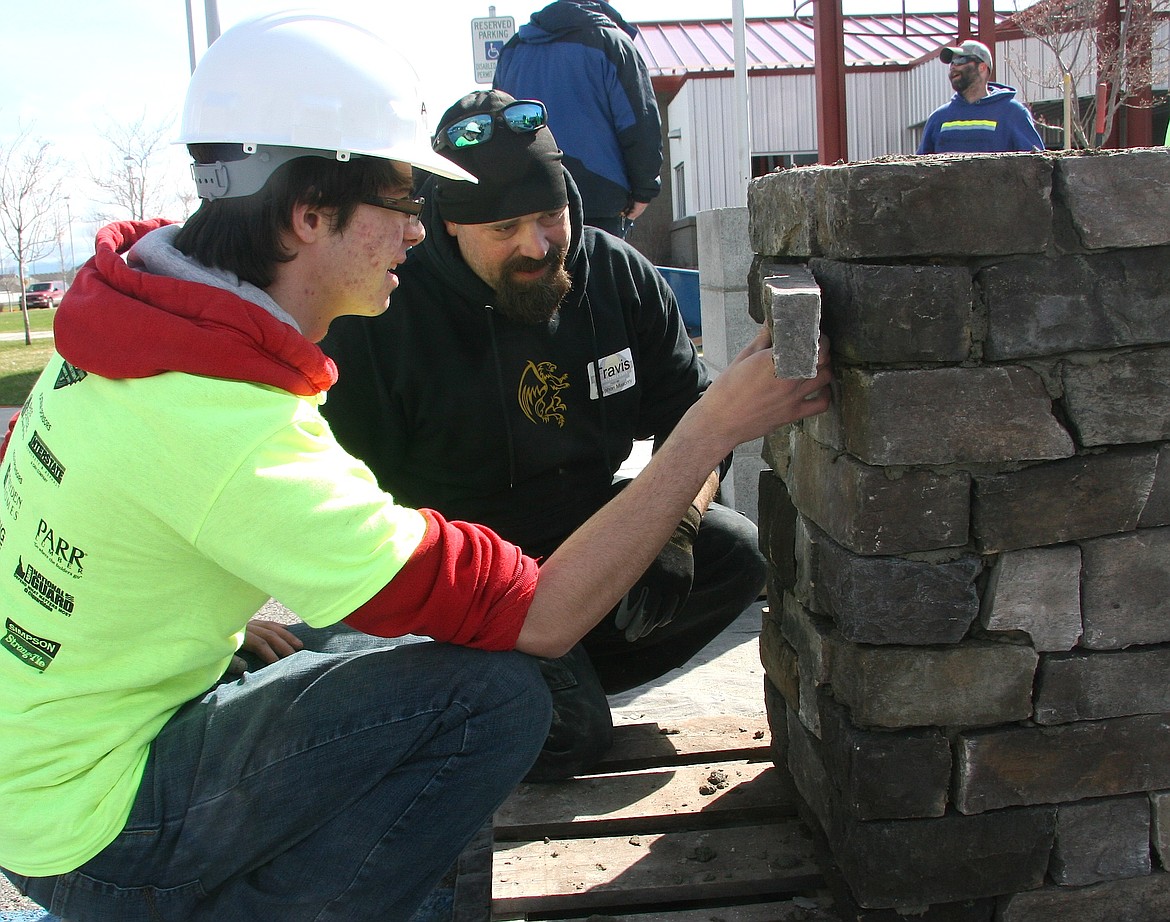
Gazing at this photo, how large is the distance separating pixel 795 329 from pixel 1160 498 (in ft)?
2.48

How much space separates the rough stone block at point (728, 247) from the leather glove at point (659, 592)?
68.7 inches

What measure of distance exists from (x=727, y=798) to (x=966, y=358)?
1171 mm

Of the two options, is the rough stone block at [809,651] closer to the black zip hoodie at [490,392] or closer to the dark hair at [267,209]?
the black zip hoodie at [490,392]

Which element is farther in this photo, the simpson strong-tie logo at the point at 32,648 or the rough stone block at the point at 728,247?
the rough stone block at the point at 728,247

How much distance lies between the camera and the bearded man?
2713 millimetres

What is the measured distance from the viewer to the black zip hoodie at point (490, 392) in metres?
2.79

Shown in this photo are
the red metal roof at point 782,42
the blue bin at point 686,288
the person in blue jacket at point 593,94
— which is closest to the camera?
the person in blue jacket at point 593,94

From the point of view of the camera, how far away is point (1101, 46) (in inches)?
476

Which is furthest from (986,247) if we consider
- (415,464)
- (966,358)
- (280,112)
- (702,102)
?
(702,102)

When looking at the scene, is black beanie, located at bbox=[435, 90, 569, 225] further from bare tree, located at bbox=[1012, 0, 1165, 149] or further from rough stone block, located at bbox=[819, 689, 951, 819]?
bare tree, located at bbox=[1012, 0, 1165, 149]

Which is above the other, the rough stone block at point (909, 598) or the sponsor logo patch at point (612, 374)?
the sponsor logo patch at point (612, 374)

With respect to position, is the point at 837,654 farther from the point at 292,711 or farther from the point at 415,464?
the point at 415,464

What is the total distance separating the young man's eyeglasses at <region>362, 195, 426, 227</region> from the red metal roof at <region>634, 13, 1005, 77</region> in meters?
14.5

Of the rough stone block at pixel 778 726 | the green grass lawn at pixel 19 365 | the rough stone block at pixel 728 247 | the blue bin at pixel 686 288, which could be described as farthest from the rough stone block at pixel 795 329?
the green grass lawn at pixel 19 365
